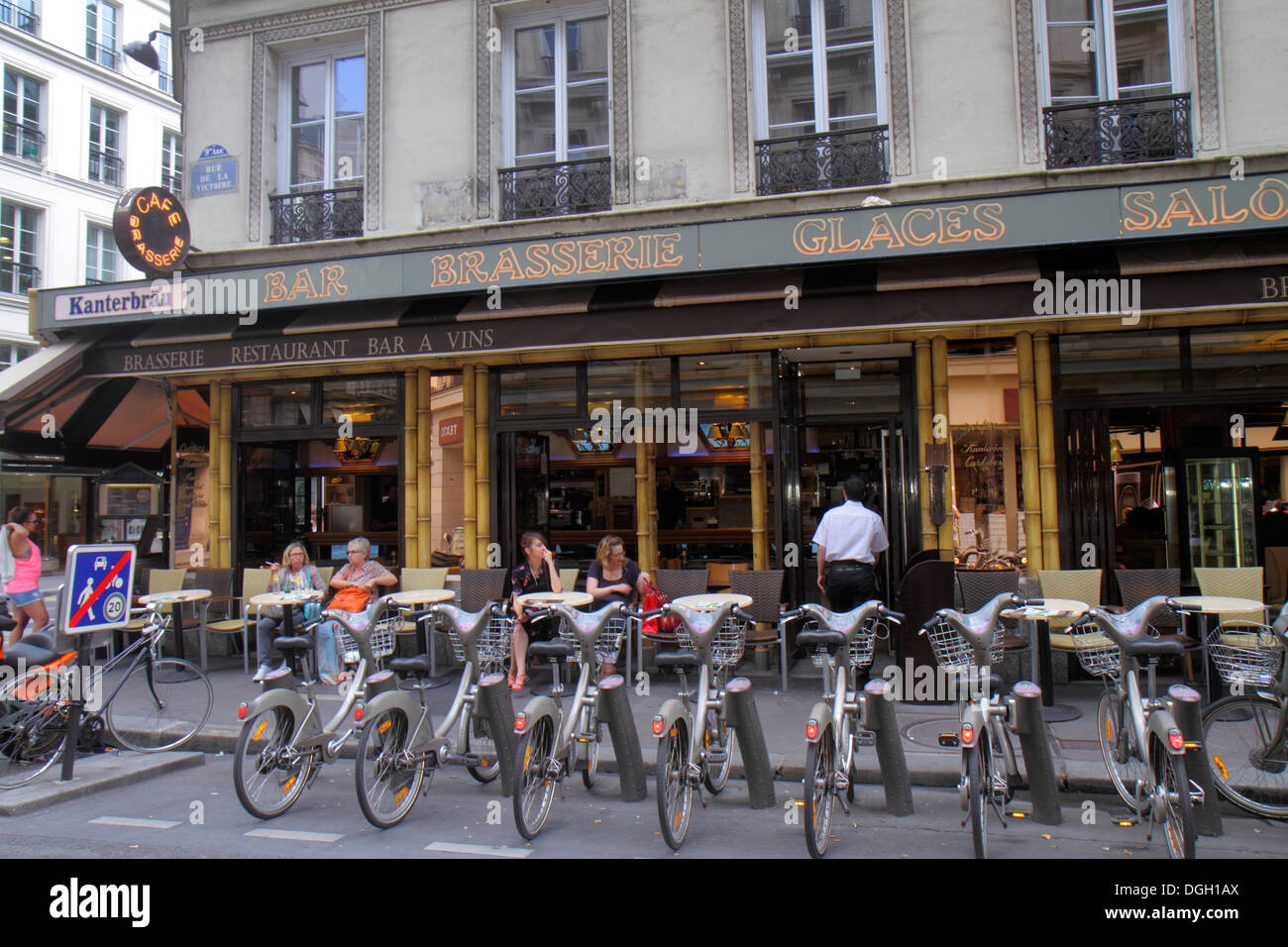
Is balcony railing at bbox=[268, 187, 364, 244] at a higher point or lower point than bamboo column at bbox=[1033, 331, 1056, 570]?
higher

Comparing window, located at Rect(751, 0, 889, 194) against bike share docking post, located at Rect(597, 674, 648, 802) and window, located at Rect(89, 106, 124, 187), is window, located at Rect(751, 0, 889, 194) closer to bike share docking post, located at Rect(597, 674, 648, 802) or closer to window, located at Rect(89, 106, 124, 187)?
bike share docking post, located at Rect(597, 674, 648, 802)

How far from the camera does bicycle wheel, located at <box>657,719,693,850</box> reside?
411 cm

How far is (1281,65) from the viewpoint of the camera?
7.50 m

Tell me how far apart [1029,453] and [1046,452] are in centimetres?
15

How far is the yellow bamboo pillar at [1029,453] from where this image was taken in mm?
8000

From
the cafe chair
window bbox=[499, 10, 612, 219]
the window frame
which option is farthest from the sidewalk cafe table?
window bbox=[499, 10, 612, 219]

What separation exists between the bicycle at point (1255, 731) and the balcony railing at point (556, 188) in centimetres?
682

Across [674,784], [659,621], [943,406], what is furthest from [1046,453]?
[674,784]

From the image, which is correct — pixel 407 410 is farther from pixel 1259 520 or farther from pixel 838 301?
pixel 1259 520

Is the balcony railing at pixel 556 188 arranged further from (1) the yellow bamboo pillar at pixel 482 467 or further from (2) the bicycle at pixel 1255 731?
(2) the bicycle at pixel 1255 731

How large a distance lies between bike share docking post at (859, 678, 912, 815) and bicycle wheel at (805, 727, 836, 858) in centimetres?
35

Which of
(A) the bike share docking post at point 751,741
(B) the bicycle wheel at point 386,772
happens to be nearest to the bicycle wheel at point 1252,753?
(A) the bike share docking post at point 751,741
